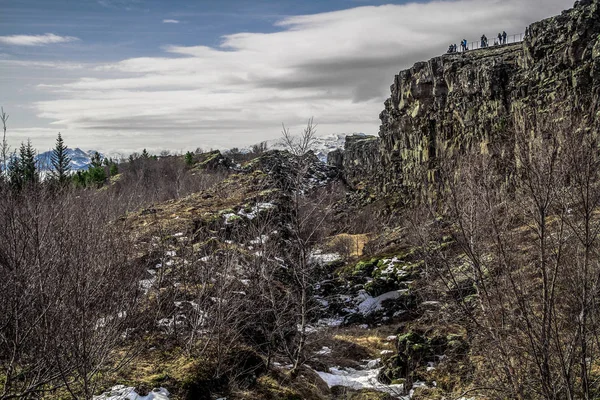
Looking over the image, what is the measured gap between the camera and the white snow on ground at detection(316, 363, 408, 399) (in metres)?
14.7

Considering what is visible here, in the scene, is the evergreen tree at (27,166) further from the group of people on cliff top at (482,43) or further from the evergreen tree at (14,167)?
the group of people on cliff top at (482,43)

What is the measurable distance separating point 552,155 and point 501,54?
64.0 metres

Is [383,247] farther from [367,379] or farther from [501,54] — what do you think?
[501,54]

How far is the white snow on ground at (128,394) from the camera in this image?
925 centimetres

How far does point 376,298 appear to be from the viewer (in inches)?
1105

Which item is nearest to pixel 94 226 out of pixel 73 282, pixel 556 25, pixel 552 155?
pixel 73 282

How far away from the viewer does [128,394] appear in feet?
31.7

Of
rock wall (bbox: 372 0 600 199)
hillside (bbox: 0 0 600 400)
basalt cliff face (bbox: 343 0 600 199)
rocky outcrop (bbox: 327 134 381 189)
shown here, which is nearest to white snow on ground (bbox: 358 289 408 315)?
hillside (bbox: 0 0 600 400)

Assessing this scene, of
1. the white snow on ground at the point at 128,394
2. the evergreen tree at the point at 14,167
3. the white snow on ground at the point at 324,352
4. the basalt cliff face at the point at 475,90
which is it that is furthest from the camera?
the basalt cliff face at the point at 475,90

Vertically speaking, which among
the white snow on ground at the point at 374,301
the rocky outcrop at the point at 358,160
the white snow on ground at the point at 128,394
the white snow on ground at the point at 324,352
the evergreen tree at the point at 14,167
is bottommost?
the white snow on ground at the point at 374,301

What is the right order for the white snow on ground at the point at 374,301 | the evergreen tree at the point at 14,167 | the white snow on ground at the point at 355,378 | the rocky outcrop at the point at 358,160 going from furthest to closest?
the rocky outcrop at the point at 358,160, the white snow on ground at the point at 374,301, the white snow on ground at the point at 355,378, the evergreen tree at the point at 14,167

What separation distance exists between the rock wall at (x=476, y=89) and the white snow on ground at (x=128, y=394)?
22612mm

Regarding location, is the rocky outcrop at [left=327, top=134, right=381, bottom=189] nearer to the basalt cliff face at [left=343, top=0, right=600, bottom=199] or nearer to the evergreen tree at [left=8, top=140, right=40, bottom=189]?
the basalt cliff face at [left=343, top=0, right=600, bottom=199]

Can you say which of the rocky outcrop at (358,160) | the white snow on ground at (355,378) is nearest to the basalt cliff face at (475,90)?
the white snow on ground at (355,378)
